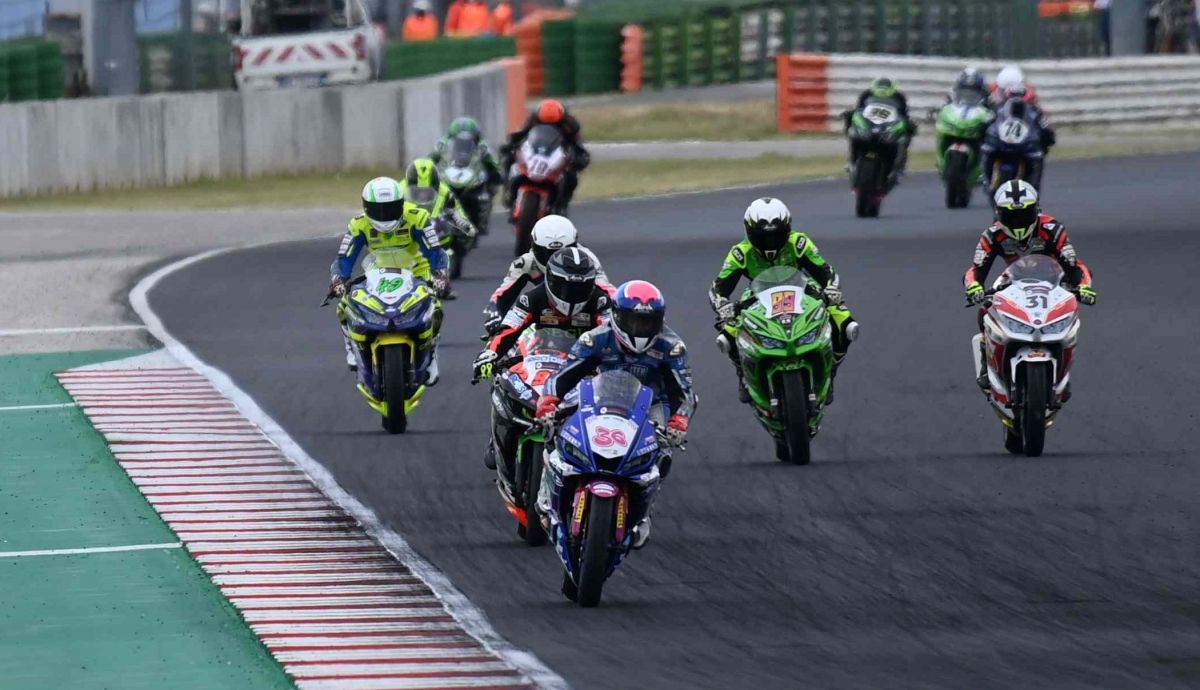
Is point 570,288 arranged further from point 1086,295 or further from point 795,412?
point 1086,295

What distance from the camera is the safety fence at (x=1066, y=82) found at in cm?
3847

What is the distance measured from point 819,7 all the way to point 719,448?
35993 millimetres

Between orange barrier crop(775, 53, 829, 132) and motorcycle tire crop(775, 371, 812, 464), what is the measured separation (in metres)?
25.8

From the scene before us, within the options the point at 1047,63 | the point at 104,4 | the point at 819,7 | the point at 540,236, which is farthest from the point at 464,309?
the point at 819,7

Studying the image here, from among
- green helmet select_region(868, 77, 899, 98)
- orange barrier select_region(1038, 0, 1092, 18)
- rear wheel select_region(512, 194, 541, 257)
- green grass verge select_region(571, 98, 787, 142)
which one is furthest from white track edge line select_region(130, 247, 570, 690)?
orange barrier select_region(1038, 0, 1092, 18)

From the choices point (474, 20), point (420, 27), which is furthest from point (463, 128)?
point (420, 27)

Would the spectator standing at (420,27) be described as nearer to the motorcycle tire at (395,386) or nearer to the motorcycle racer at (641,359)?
the motorcycle tire at (395,386)

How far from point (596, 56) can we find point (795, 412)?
36.4m

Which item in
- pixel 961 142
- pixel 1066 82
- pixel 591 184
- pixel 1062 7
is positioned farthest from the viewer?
pixel 1062 7

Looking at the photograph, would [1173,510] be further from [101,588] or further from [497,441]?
[101,588]

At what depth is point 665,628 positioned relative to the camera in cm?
996

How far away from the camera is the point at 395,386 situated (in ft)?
50.0

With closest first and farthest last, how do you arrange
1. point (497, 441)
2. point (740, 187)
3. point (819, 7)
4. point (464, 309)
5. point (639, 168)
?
point (497, 441) → point (464, 309) → point (740, 187) → point (639, 168) → point (819, 7)

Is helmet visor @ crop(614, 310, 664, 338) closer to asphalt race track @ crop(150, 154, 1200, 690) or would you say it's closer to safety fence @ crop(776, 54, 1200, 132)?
asphalt race track @ crop(150, 154, 1200, 690)
